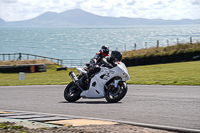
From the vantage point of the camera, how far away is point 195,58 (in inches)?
1420

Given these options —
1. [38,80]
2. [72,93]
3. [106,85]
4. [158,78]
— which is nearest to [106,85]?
→ [106,85]

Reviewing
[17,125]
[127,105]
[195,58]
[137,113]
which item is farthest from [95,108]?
[195,58]

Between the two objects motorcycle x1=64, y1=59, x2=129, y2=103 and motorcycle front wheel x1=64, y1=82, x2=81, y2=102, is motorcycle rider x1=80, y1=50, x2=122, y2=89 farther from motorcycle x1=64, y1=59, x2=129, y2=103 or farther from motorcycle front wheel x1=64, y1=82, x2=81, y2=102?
motorcycle front wheel x1=64, y1=82, x2=81, y2=102

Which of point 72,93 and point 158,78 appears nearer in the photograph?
point 72,93

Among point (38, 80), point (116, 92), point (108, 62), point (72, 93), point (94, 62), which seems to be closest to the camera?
point (116, 92)

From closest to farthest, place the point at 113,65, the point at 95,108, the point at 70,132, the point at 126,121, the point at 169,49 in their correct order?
the point at 70,132
the point at 126,121
the point at 95,108
the point at 113,65
the point at 169,49

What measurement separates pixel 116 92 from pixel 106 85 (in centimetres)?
50

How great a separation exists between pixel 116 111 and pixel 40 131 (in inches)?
110

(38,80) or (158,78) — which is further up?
(158,78)

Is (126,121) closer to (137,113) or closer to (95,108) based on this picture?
(137,113)

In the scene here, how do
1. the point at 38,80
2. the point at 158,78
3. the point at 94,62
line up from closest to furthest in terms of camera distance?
the point at 94,62 < the point at 158,78 < the point at 38,80

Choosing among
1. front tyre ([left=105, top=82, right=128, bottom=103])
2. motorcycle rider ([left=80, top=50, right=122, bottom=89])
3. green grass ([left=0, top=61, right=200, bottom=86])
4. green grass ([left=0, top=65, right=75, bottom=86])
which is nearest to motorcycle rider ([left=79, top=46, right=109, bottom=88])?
motorcycle rider ([left=80, top=50, right=122, bottom=89])

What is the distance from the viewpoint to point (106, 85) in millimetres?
10430

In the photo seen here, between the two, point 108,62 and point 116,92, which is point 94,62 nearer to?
point 108,62
